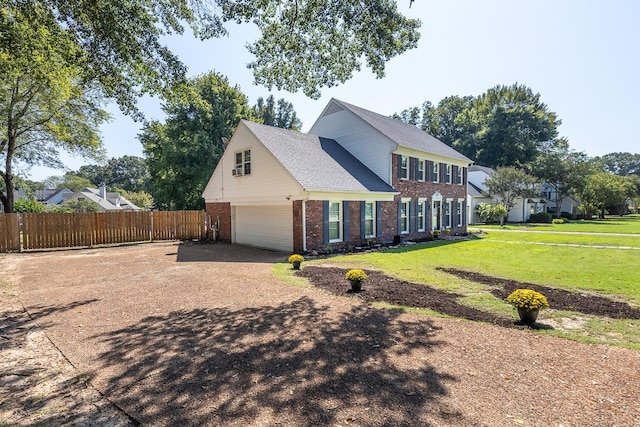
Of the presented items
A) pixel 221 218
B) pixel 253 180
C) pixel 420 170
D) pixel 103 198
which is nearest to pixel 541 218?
pixel 420 170

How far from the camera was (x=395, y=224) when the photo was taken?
17859 mm

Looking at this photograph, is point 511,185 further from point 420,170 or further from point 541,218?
point 420,170

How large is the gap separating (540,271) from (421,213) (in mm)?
Answer: 10397

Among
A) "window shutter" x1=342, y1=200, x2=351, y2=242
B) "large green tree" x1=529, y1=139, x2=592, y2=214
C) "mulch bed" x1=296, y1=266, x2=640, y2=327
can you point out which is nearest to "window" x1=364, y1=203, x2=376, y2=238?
"window shutter" x1=342, y1=200, x2=351, y2=242

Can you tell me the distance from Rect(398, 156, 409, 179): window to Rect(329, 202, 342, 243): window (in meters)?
5.57

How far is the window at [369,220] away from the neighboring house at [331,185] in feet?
0.16

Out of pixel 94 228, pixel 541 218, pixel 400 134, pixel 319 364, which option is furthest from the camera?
pixel 541 218

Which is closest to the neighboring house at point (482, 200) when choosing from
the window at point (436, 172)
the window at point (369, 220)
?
the window at point (436, 172)

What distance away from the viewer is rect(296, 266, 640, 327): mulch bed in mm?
5918

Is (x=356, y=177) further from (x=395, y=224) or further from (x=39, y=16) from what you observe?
(x=39, y=16)

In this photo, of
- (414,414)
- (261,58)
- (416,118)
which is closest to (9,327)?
(414,414)

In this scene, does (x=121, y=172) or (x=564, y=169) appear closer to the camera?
(x=564, y=169)

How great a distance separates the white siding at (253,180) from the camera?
1415cm

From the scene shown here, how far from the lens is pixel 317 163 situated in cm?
1595
